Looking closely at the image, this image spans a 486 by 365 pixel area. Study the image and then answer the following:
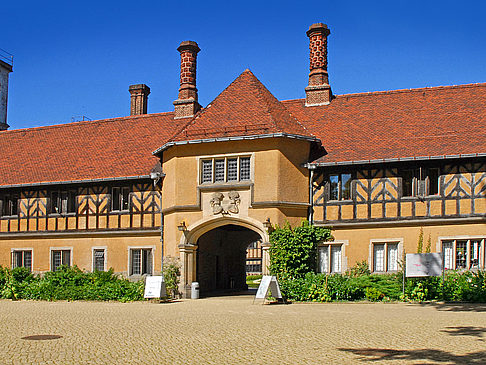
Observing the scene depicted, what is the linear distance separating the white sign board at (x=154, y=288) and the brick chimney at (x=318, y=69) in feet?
35.0

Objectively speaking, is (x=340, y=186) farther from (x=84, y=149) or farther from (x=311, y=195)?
(x=84, y=149)

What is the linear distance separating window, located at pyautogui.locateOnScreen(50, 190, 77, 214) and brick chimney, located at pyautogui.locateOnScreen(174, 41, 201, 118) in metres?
5.98

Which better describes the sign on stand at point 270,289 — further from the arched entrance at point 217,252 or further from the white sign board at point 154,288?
the white sign board at point 154,288

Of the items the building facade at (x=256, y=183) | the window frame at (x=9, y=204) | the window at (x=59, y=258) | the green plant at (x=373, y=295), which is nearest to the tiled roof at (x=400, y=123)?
the building facade at (x=256, y=183)

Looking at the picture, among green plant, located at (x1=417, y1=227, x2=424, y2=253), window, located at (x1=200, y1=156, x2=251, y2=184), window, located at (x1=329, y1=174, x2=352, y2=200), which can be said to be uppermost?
window, located at (x1=200, y1=156, x2=251, y2=184)

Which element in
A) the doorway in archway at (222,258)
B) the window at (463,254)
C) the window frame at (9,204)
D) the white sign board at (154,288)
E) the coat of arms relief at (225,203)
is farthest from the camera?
the window frame at (9,204)

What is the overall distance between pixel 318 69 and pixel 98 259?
12414mm

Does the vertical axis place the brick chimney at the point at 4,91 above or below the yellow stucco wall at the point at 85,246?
above

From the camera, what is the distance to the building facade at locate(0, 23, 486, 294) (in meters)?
21.0

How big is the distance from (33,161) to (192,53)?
8.95m

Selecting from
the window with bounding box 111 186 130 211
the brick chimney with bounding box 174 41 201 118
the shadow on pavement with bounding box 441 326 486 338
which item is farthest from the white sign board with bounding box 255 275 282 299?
the brick chimney with bounding box 174 41 201 118

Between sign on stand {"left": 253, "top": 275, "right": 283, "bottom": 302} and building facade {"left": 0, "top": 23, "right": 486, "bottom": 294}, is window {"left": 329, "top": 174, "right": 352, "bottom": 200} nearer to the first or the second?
building facade {"left": 0, "top": 23, "right": 486, "bottom": 294}

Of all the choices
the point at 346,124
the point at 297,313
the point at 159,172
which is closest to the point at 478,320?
the point at 297,313

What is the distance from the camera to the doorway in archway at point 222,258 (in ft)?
80.6
